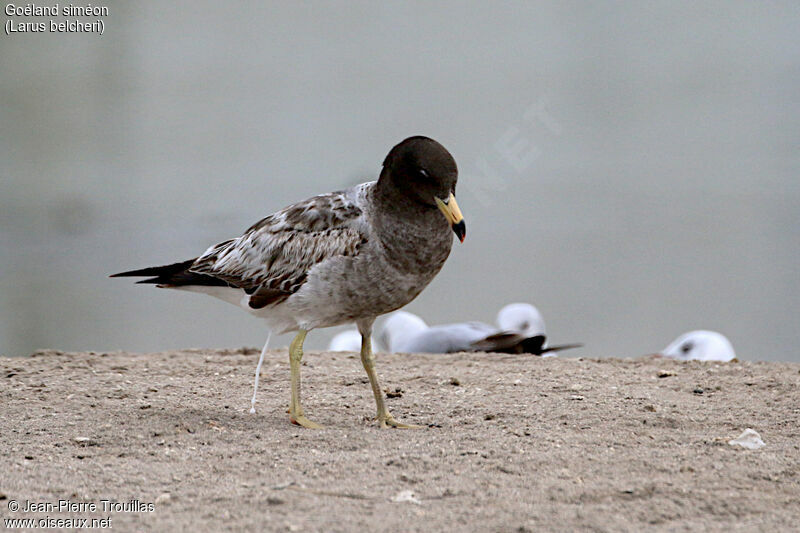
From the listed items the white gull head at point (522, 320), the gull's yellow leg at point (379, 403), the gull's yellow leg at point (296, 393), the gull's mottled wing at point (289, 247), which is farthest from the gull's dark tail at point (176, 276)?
the white gull head at point (522, 320)

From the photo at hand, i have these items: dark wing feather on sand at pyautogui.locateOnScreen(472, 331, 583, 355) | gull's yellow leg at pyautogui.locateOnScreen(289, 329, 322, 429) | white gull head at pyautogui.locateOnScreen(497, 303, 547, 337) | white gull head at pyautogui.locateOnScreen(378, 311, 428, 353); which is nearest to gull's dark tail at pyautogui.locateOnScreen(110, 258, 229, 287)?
gull's yellow leg at pyautogui.locateOnScreen(289, 329, 322, 429)

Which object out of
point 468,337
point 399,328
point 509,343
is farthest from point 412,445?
point 399,328

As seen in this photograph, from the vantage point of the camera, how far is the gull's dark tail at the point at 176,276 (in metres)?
3.68

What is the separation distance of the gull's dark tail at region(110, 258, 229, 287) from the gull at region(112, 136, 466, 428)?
4 cm

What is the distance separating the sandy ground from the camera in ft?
7.82

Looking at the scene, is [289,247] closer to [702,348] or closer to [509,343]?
[509,343]

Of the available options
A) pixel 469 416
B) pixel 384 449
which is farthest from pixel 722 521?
pixel 469 416

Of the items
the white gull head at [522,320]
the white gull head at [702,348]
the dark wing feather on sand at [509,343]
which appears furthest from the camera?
the white gull head at [522,320]

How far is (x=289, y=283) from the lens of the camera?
3.46 metres

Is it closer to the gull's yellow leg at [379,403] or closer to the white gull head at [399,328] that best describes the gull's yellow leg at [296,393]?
the gull's yellow leg at [379,403]

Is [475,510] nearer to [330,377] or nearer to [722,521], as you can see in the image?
[722,521]

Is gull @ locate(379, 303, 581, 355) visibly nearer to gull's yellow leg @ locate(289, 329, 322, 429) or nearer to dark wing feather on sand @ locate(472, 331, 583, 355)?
dark wing feather on sand @ locate(472, 331, 583, 355)

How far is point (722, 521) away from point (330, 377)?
2369 mm

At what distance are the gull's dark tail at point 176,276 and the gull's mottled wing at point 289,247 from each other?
0.03m
